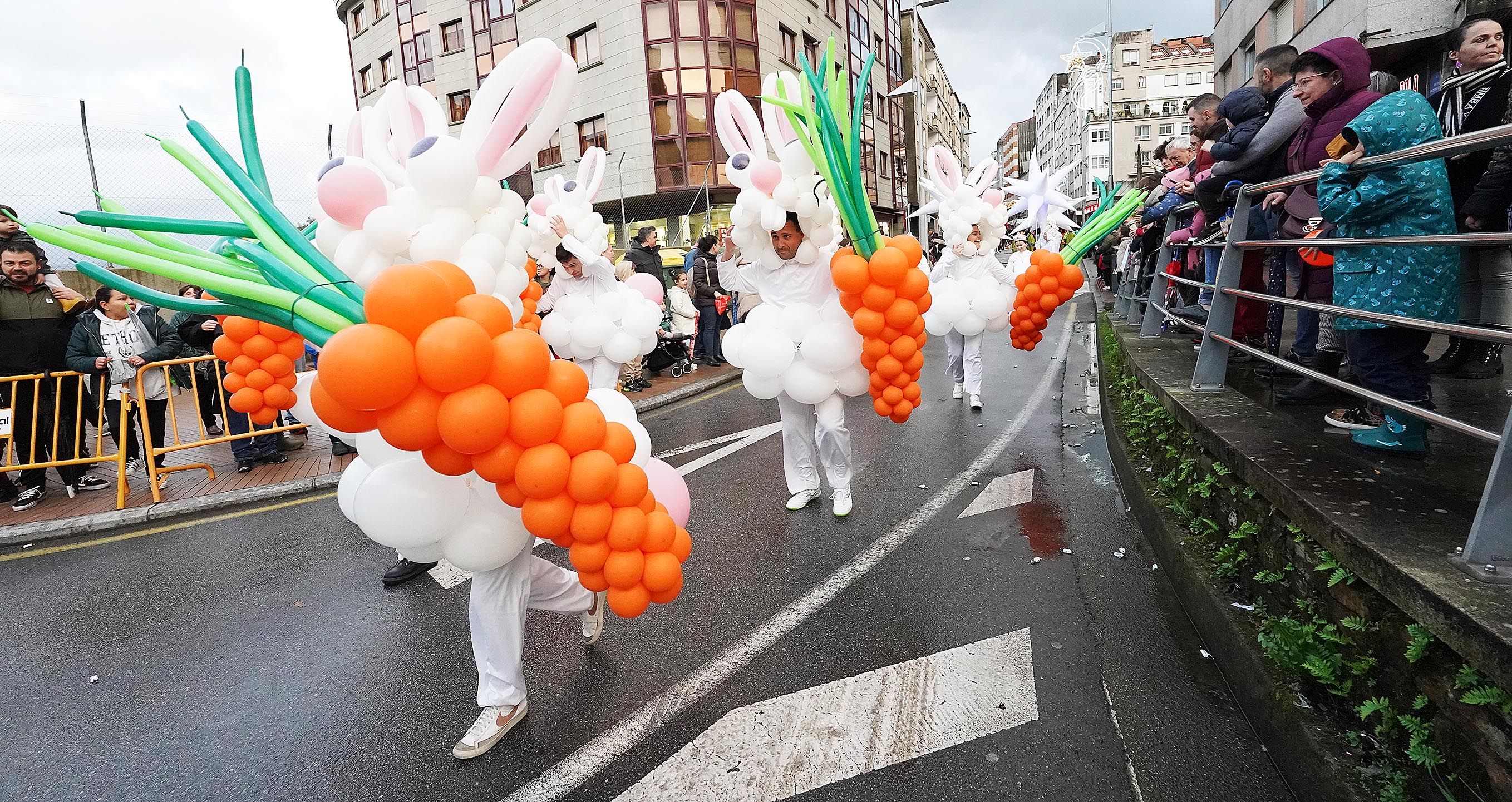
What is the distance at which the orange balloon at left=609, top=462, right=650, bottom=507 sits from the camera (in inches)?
78.1

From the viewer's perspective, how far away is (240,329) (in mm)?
2793

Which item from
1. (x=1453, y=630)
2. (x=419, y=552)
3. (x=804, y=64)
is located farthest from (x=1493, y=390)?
(x=419, y=552)

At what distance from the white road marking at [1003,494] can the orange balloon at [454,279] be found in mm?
3181

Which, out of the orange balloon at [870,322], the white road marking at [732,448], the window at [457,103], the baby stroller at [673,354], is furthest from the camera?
the window at [457,103]

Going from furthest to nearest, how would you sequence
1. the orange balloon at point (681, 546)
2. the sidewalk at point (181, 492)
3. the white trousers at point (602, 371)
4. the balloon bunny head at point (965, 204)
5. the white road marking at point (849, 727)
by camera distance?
the balloon bunny head at point (965, 204) → the white trousers at point (602, 371) → the sidewalk at point (181, 492) → the white road marking at point (849, 727) → the orange balloon at point (681, 546)

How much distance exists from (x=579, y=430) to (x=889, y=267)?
219 centimetres

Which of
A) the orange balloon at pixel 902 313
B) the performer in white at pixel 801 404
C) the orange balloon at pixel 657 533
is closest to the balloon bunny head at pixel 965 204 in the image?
the performer in white at pixel 801 404

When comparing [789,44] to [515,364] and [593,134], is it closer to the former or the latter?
[593,134]

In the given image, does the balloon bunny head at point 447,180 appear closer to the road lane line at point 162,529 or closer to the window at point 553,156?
the road lane line at point 162,529

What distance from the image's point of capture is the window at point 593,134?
82.1ft

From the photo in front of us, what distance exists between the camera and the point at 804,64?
11.1ft

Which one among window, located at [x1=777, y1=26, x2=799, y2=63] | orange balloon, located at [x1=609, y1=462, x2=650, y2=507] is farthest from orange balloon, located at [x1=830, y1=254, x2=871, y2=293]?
window, located at [x1=777, y1=26, x2=799, y2=63]

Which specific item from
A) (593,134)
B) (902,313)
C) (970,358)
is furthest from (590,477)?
(593,134)

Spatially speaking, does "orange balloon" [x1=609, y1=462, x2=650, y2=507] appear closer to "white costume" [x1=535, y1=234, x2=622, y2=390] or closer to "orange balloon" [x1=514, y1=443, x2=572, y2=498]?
"orange balloon" [x1=514, y1=443, x2=572, y2=498]
